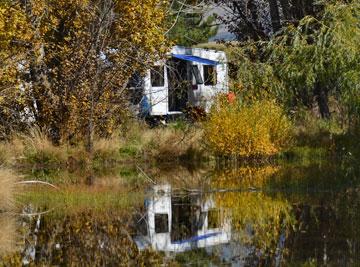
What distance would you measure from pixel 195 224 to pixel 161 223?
2.07 ft

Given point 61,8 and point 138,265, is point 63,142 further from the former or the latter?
point 138,265

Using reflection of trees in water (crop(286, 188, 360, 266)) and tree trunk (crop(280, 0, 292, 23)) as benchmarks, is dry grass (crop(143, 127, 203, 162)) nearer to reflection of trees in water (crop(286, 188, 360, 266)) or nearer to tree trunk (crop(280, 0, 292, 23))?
tree trunk (crop(280, 0, 292, 23))

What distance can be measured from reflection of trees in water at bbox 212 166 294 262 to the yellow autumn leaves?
13.8 feet

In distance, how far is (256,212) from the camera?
1634 centimetres

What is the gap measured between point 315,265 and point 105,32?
1735 centimetres

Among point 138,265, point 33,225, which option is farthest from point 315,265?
point 33,225

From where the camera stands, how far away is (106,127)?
29000 millimetres

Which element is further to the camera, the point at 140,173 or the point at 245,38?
the point at 245,38

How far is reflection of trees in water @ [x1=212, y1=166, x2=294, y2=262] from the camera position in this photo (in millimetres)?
13617

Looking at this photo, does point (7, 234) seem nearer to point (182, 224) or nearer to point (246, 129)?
point (182, 224)

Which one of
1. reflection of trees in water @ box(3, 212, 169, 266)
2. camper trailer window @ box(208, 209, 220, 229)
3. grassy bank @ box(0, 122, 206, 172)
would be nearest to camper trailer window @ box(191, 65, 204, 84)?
grassy bank @ box(0, 122, 206, 172)

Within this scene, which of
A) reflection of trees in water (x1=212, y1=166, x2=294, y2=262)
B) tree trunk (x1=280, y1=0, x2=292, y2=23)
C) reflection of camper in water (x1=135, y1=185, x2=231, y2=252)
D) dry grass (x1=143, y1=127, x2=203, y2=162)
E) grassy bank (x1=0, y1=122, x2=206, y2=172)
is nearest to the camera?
reflection of trees in water (x1=212, y1=166, x2=294, y2=262)

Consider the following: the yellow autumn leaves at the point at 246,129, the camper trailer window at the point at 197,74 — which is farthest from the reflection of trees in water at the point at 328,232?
the camper trailer window at the point at 197,74

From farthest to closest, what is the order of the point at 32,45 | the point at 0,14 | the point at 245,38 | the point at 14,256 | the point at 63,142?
the point at 245,38
the point at 63,142
the point at 32,45
the point at 0,14
the point at 14,256
